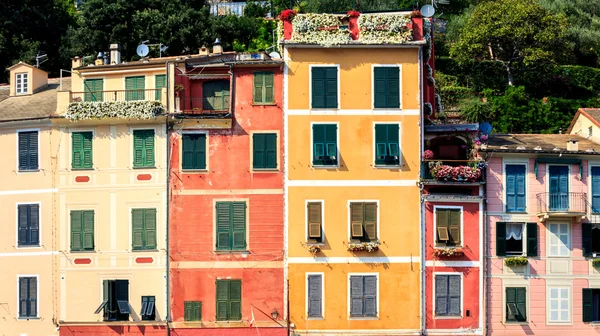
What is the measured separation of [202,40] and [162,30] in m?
2.77

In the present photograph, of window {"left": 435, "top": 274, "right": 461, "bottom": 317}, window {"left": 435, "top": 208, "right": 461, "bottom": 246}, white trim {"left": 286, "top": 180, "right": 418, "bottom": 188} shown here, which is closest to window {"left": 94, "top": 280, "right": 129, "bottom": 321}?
white trim {"left": 286, "top": 180, "right": 418, "bottom": 188}

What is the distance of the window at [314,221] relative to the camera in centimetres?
5188

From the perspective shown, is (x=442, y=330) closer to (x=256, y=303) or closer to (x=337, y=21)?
(x=256, y=303)

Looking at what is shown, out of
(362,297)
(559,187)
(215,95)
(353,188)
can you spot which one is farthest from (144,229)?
(559,187)

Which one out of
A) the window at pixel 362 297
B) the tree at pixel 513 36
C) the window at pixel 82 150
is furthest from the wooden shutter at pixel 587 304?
the window at pixel 82 150

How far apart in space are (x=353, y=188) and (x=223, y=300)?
7885mm

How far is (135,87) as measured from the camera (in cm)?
5584

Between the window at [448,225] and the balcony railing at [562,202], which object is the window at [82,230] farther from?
the balcony railing at [562,202]

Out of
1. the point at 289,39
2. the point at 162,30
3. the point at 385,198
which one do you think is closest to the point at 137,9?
the point at 162,30

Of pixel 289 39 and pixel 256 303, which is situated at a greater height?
pixel 289 39

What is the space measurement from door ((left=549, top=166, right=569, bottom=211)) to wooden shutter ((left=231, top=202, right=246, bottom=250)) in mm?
14291

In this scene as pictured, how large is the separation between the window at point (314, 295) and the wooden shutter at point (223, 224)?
412 centimetres

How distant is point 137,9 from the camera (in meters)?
77.8

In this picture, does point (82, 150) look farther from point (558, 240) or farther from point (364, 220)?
point (558, 240)
